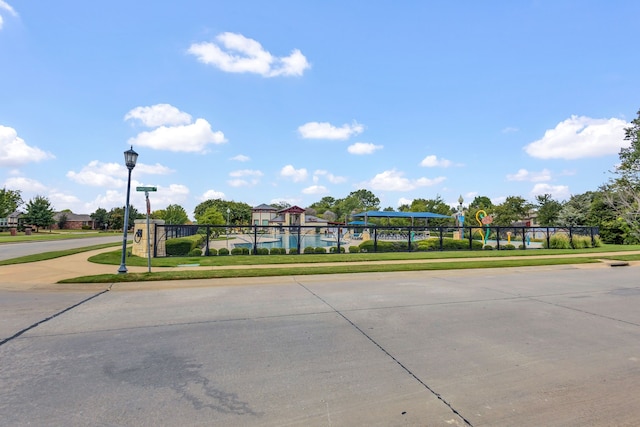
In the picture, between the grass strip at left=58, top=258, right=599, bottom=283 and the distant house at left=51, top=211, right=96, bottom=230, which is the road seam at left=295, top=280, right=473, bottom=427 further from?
the distant house at left=51, top=211, right=96, bottom=230

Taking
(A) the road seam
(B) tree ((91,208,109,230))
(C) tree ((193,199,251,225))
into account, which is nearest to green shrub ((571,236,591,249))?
(A) the road seam

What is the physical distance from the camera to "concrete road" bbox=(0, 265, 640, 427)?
117 inches

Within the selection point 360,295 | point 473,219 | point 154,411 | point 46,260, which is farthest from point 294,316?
point 473,219

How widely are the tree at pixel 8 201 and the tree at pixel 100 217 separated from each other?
1486 centimetres

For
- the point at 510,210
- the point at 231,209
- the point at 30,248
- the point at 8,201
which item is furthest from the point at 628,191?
the point at 8,201

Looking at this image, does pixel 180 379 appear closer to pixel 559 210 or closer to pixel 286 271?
pixel 286 271

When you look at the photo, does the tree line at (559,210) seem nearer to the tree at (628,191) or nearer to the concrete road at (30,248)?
the tree at (628,191)

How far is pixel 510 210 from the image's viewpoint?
202 feet

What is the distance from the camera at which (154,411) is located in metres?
2.98

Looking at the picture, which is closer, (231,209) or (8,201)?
(8,201)

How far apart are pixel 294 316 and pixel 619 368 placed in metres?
4.47

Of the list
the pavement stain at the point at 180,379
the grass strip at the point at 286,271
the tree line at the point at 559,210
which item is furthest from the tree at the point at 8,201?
the pavement stain at the point at 180,379

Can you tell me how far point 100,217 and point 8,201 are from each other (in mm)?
23376

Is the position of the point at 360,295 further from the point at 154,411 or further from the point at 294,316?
the point at 154,411
